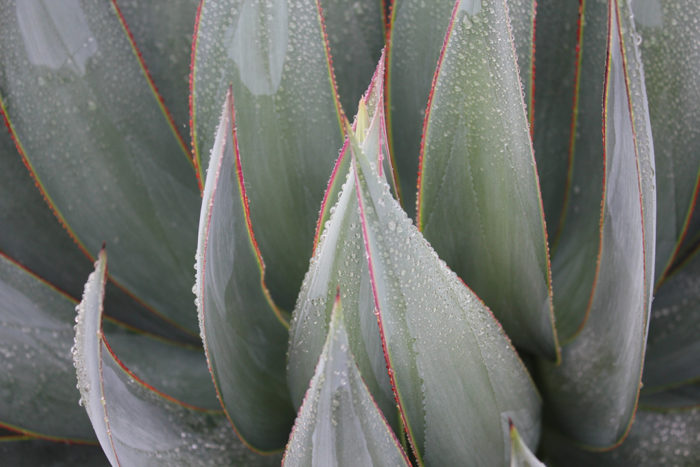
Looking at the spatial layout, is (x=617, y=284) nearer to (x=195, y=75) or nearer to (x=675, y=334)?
(x=675, y=334)

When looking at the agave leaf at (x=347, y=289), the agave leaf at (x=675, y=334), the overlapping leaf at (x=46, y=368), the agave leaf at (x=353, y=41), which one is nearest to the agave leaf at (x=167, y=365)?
the overlapping leaf at (x=46, y=368)

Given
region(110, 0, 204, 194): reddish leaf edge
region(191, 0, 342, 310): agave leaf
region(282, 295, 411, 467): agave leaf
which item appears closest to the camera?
region(282, 295, 411, 467): agave leaf

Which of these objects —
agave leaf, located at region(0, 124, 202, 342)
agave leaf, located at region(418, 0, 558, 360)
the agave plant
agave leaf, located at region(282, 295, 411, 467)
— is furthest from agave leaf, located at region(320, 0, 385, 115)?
agave leaf, located at region(282, 295, 411, 467)

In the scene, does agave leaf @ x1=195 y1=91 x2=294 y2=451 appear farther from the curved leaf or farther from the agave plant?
the curved leaf

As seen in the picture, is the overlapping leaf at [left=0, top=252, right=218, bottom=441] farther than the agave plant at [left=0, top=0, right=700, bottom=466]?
Yes

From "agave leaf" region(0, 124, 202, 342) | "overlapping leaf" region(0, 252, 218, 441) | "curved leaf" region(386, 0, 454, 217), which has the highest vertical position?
"curved leaf" region(386, 0, 454, 217)

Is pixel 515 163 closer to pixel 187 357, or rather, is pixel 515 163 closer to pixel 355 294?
pixel 355 294

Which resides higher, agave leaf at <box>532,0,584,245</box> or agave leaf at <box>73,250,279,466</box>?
agave leaf at <box>532,0,584,245</box>
